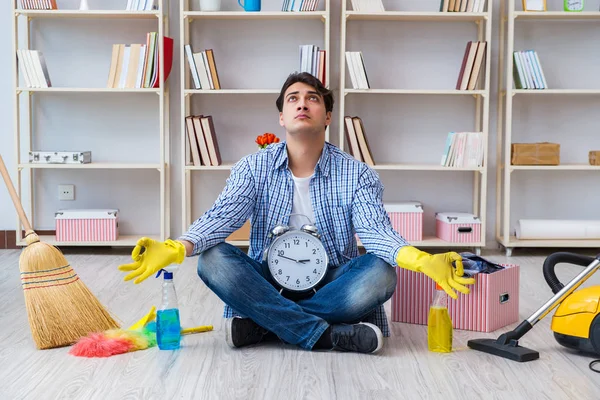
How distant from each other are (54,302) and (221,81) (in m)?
2.41

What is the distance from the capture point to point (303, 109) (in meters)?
2.64

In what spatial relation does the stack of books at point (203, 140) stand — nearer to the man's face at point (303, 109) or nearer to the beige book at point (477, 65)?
the beige book at point (477, 65)

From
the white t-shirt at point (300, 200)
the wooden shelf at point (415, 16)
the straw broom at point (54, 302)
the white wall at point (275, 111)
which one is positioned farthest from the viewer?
the white wall at point (275, 111)

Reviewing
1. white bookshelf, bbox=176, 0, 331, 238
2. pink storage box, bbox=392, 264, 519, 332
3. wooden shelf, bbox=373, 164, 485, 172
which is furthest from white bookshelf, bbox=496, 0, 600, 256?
pink storage box, bbox=392, 264, 519, 332

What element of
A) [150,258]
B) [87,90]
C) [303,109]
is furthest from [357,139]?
[150,258]

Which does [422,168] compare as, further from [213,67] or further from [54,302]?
[54,302]

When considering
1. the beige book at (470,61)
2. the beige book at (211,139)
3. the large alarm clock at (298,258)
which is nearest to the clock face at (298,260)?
the large alarm clock at (298,258)

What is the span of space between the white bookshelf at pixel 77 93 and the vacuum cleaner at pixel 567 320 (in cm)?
250

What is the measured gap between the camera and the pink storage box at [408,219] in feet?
15.0

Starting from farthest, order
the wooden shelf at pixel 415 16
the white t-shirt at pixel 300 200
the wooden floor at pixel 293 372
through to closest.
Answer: the wooden shelf at pixel 415 16
the white t-shirt at pixel 300 200
the wooden floor at pixel 293 372

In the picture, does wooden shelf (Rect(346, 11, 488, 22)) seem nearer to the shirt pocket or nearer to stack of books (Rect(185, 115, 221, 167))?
stack of books (Rect(185, 115, 221, 167))

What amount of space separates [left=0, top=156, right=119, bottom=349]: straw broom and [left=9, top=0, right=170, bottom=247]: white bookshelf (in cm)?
183

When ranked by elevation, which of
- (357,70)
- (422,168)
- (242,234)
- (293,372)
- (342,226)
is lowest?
(293,372)

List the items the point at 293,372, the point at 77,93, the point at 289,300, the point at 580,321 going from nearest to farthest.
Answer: the point at 293,372
the point at 580,321
the point at 289,300
the point at 77,93
